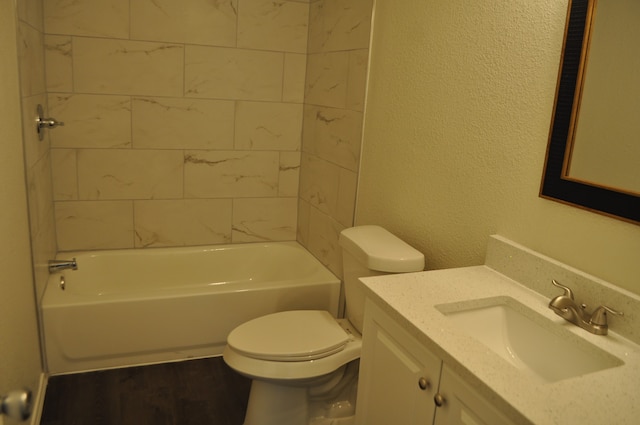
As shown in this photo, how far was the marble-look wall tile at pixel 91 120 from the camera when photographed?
2916 mm

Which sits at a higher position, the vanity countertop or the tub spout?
the vanity countertop

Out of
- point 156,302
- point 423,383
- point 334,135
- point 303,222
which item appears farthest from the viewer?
point 303,222

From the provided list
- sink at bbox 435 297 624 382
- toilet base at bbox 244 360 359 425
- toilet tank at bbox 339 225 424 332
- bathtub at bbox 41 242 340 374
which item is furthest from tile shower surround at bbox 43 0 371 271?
sink at bbox 435 297 624 382

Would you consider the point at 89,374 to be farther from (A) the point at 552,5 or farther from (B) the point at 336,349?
(A) the point at 552,5

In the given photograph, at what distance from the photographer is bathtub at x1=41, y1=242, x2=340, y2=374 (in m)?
2.53

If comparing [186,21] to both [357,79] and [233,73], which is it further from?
[357,79]

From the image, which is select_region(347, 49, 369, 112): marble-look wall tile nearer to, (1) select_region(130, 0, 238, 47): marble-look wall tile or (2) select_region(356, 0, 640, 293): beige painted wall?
(2) select_region(356, 0, 640, 293): beige painted wall

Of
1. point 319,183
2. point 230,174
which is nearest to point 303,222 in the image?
point 319,183

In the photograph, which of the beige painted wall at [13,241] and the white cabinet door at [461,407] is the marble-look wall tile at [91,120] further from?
the white cabinet door at [461,407]

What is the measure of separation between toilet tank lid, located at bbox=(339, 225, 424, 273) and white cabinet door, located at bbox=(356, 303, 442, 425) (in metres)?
0.37

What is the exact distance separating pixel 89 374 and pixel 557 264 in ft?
7.22

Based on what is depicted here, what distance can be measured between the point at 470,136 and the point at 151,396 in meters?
1.82

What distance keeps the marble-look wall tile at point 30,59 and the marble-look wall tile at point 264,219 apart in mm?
1295

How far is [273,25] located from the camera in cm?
322
